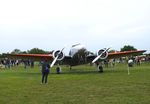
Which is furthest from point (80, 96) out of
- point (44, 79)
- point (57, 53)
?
point (57, 53)

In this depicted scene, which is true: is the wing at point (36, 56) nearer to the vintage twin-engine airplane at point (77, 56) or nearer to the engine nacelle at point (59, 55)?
the vintage twin-engine airplane at point (77, 56)

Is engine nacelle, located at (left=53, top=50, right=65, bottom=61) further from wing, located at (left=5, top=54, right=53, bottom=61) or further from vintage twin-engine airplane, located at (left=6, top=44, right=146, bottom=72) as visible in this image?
wing, located at (left=5, top=54, right=53, bottom=61)

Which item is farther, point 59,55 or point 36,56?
point 36,56

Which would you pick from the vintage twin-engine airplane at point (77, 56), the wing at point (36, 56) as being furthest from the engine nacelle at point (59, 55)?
the wing at point (36, 56)

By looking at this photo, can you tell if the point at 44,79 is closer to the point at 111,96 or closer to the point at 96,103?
the point at 111,96

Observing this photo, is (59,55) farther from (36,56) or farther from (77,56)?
(36,56)

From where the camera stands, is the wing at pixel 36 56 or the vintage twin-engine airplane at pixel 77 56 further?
the wing at pixel 36 56

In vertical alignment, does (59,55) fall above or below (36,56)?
below

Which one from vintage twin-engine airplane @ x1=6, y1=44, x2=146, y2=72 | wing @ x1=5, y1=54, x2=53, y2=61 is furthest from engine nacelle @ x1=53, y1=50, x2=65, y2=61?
wing @ x1=5, y1=54, x2=53, y2=61

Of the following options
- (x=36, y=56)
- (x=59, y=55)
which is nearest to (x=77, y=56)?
(x=59, y=55)

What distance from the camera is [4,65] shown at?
68062mm

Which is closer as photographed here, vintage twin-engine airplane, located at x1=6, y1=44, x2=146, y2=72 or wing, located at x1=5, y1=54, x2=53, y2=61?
vintage twin-engine airplane, located at x1=6, y1=44, x2=146, y2=72

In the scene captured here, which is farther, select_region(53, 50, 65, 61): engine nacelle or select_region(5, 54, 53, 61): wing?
select_region(5, 54, 53, 61): wing

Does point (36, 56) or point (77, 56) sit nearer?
point (77, 56)
